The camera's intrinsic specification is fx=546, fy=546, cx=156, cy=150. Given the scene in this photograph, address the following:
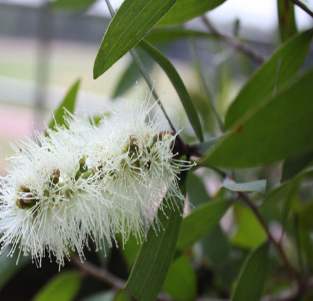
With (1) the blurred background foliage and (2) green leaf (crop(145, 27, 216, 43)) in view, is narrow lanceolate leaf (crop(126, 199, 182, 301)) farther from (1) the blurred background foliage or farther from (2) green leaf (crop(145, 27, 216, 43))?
(2) green leaf (crop(145, 27, 216, 43))

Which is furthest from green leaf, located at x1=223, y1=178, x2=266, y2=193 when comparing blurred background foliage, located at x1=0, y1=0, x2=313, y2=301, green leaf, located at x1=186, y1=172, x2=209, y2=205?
green leaf, located at x1=186, y1=172, x2=209, y2=205

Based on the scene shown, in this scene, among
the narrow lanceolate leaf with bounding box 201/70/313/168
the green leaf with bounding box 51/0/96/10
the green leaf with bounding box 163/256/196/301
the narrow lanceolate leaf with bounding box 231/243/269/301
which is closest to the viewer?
the narrow lanceolate leaf with bounding box 201/70/313/168

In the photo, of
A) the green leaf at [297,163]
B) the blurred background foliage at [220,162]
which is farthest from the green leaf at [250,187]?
the green leaf at [297,163]

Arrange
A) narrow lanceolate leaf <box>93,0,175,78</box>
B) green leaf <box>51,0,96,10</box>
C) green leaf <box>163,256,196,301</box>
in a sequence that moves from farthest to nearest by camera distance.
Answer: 1. green leaf <box>163,256,196,301</box>
2. green leaf <box>51,0,96,10</box>
3. narrow lanceolate leaf <box>93,0,175,78</box>

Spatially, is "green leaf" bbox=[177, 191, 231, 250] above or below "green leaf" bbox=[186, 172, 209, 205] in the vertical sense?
above

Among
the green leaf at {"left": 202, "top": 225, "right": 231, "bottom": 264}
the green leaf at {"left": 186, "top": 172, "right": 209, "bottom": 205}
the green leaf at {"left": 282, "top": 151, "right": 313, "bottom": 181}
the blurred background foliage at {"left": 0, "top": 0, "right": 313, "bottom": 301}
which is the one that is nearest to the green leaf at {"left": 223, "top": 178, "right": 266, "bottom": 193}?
the blurred background foliage at {"left": 0, "top": 0, "right": 313, "bottom": 301}

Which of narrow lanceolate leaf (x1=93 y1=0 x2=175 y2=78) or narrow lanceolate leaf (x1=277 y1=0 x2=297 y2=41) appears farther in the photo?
narrow lanceolate leaf (x1=277 y1=0 x2=297 y2=41)

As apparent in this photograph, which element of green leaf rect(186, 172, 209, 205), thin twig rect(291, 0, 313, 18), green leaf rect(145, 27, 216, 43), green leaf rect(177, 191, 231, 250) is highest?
thin twig rect(291, 0, 313, 18)

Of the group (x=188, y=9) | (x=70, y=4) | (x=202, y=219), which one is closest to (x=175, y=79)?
(x=188, y=9)

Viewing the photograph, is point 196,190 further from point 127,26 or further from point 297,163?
point 127,26
